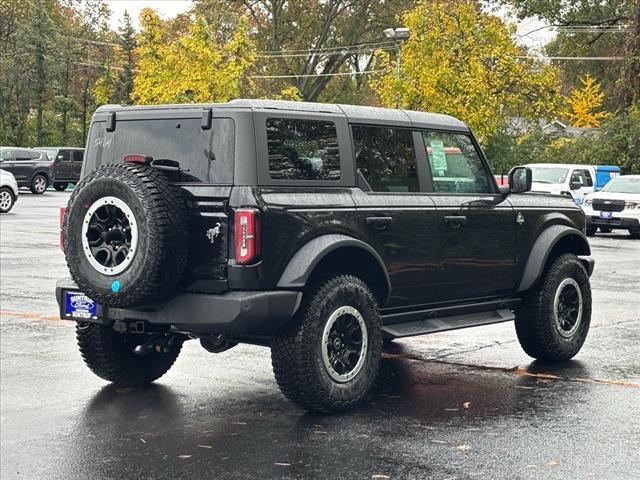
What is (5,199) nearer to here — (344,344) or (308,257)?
(344,344)

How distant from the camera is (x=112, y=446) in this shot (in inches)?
249

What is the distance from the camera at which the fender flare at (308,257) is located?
6.95m

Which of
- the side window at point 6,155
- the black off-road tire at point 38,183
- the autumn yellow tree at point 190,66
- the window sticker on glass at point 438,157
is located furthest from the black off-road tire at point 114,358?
the autumn yellow tree at point 190,66

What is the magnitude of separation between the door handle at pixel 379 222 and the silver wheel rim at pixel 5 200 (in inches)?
945

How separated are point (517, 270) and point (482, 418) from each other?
2.19 meters

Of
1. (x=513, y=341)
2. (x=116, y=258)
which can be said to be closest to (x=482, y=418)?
A: (x=116, y=258)

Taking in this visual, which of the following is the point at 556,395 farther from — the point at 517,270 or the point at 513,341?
the point at 513,341

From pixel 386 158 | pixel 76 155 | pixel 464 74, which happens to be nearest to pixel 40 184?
pixel 76 155

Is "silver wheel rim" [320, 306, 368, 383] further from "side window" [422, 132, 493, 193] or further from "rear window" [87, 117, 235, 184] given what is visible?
"side window" [422, 132, 493, 193]

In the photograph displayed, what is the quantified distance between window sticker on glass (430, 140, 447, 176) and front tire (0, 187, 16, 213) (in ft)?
76.5

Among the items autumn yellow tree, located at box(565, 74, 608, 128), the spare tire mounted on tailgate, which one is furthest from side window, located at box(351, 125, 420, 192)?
Answer: autumn yellow tree, located at box(565, 74, 608, 128)

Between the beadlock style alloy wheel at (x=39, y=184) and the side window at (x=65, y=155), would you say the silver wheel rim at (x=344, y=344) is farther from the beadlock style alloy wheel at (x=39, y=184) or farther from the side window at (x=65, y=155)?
the side window at (x=65, y=155)

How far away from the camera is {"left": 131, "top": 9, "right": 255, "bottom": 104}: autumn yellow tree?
49250mm

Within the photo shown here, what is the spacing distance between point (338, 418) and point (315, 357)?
423 mm
